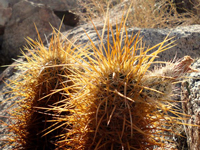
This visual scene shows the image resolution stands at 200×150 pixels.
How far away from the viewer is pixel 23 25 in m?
3.81

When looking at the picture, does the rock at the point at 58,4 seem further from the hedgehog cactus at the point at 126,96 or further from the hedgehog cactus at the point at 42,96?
the hedgehog cactus at the point at 126,96

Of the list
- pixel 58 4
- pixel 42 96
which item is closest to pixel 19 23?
pixel 58 4

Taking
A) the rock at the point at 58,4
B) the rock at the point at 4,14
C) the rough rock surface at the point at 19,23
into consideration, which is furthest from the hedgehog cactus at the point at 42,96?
the rock at the point at 58,4

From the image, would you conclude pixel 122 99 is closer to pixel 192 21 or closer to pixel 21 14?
pixel 192 21

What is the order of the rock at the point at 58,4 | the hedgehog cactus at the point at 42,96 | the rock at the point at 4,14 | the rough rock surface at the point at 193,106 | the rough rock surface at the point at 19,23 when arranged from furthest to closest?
the rock at the point at 58,4 < the rock at the point at 4,14 < the rough rock surface at the point at 19,23 < the hedgehog cactus at the point at 42,96 < the rough rock surface at the point at 193,106

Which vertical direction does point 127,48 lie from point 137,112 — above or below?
above

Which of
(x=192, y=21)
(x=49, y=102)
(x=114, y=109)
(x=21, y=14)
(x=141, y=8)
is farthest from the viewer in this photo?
(x=21, y=14)

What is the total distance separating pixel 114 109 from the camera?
2.06 feet

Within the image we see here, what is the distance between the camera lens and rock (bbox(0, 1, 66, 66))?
3.73 metres

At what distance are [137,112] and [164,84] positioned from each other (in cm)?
11

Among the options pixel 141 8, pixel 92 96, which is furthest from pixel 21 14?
pixel 92 96

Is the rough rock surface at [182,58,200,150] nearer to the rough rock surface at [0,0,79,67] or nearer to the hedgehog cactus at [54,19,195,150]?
the hedgehog cactus at [54,19,195,150]

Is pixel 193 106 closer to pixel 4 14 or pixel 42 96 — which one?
pixel 42 96

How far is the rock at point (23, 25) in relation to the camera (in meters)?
3.73
